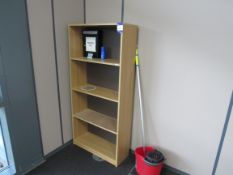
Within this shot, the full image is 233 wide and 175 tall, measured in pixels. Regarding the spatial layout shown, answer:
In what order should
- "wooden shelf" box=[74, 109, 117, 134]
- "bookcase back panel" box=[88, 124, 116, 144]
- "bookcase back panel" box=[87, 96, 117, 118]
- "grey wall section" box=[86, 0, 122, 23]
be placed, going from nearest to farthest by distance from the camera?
"grey wall section" box=[86, 0, 122, 23], "wooden shelf" box=[74, 109, 117, 134], "bookcase back panel" box=[87, 96, 117, 118], "bookcase back panel" box=[88, 124, 116, 144]

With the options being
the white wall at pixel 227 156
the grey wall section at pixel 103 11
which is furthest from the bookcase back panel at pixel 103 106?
the white wall at pixel 227 156

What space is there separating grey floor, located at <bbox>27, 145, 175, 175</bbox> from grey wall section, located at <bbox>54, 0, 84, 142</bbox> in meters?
0.32

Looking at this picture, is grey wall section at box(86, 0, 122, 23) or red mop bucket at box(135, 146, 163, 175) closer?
red mop bucket at box(135, 146, 163, 175)

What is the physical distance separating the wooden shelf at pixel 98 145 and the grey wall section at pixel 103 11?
173 centimetres

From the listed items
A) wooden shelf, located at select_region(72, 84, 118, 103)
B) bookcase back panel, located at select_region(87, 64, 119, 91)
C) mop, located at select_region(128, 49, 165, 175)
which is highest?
bookcase back panel, located at select_region(87, 64, 119, 91)

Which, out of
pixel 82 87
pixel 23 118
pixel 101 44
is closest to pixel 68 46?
pixel 101 44

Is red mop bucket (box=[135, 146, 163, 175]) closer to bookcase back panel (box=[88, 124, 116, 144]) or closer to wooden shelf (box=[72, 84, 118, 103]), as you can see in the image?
bookcase back panel (box=[88, 124, 116, 144])

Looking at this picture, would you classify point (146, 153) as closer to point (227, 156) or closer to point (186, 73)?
point (227, 156)

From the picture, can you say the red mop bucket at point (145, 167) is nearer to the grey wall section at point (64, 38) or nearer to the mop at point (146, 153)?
the mop at point (146, 153)

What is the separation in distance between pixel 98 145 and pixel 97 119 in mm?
409

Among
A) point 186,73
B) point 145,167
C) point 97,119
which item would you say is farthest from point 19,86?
point 186,73

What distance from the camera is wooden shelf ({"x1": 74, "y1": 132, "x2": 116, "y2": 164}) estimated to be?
7.25 ft

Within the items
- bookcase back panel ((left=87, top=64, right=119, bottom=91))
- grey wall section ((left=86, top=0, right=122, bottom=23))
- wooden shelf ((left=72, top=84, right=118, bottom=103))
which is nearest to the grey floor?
wooden shelf ((left=72, top=84, right=118, bottom=103))

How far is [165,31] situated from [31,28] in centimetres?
143
